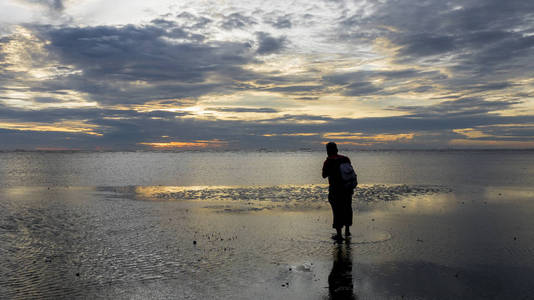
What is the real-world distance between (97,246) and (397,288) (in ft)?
27.5

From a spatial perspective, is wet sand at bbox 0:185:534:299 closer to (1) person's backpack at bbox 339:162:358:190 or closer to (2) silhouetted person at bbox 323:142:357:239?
(2) silhouetted person at bbox 323:142:357:239

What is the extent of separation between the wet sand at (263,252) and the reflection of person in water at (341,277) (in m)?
0.03

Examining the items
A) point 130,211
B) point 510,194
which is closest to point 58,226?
point 130,211

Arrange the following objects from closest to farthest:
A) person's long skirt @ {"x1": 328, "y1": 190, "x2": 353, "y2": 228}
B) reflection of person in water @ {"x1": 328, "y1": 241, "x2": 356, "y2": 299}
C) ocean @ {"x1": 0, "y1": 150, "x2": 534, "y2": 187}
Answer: reflection of person in water @ {"x1": 328, "y1": 241, "x2": 356, "y2": 299} < person's long skirt @ {"x1": 328, "y1": 190, "x2": 353, "y2": 228} < ocean @ {"x1": 0, "y1": 150, "x2": 534, "y2": 187}

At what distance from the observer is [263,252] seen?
428 inches

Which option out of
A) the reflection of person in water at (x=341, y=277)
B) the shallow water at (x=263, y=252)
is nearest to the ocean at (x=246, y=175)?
the shallow water at (x=263, y=252)

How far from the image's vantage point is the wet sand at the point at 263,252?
26.3ft

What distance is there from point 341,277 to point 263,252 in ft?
9.17

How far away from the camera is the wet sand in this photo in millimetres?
8008

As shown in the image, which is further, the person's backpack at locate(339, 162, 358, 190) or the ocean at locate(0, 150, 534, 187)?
the ocean at locate(0, 150, 534, 187)

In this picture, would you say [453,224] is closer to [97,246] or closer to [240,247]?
[240,247]

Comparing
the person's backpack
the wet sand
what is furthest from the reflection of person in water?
the person's backpack

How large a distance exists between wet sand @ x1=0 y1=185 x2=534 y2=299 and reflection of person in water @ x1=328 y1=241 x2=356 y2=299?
0.08 ft

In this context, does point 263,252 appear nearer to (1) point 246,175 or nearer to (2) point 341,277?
(2) point 341,277
